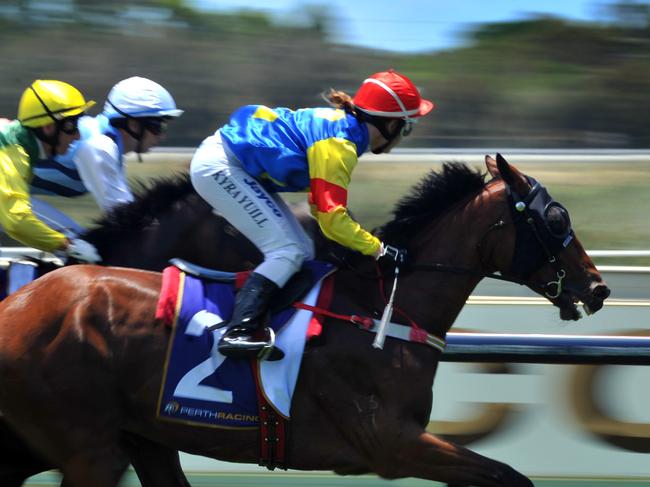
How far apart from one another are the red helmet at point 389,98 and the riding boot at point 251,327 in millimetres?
840

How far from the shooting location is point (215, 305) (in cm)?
441

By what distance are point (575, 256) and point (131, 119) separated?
2.16m

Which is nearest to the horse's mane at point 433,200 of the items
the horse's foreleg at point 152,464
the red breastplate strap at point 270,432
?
the red breastplate strap at point 270,432

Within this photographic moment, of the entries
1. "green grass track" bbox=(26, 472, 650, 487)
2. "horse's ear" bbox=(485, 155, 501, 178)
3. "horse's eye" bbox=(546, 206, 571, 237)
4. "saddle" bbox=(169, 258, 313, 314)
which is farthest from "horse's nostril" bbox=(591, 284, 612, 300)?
"green grass track" bbox=(26, 472, 650, 487)

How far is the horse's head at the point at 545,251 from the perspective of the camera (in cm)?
439

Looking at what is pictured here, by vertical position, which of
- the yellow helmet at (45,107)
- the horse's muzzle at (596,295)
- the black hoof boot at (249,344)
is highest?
the yellow helmet at (45,107)

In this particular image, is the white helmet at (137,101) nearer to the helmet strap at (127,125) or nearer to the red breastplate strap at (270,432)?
the helmet strap at (127,125)

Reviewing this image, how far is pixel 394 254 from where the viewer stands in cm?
444

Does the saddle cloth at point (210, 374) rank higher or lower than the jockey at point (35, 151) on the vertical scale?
lower

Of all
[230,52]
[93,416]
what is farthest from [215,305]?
[230,52]

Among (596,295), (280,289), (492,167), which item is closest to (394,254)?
(280,289)

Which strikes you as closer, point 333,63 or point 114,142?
point 114,142

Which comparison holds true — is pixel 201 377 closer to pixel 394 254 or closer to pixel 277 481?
pixel 394 254

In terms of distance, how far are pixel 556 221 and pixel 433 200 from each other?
1.77 ft
